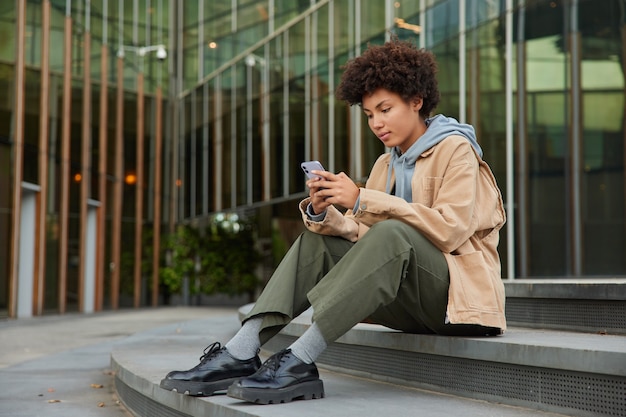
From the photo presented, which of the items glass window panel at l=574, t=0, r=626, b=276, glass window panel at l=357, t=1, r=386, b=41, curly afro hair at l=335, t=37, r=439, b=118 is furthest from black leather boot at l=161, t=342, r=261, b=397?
glass window panel at l=357, t=1, r=386, b=41

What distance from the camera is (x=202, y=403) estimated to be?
2930mm

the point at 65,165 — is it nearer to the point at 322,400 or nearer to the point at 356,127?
the point at 356,127

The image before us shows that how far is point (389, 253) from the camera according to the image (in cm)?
279

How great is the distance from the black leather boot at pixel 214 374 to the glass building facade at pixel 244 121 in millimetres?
3459

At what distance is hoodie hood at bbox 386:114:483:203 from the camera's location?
3271mm

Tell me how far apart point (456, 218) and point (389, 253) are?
1.18ft

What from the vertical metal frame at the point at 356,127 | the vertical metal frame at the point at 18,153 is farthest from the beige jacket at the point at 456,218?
the vertical metal frame at the point at 18,153

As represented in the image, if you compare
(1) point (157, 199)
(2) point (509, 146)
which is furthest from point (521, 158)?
(1) point (157, 199)

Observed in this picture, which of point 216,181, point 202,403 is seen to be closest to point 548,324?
point 202,403

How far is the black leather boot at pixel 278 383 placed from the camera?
9.05 feet

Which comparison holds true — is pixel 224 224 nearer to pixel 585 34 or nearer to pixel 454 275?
pixel 585 34

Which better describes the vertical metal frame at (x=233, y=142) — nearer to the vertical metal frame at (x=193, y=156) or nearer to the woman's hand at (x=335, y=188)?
the vertical metal frame at (x=193, y=156)

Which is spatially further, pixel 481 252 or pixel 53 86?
pixel 53 86

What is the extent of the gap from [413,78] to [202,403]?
1.65m
